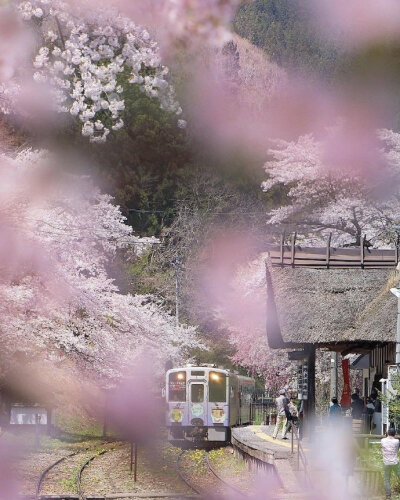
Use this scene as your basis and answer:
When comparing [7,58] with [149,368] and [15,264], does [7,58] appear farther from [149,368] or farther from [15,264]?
[149,368]

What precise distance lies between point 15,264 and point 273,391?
2347 cm

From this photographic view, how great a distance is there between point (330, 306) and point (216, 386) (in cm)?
847

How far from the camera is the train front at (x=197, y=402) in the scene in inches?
1281

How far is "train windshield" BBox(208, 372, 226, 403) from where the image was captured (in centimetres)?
3259

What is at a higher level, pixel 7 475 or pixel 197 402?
pixel 197 402

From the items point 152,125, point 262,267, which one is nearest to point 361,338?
point 152,125

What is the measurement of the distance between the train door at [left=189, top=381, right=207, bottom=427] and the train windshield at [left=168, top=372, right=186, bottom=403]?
22cm

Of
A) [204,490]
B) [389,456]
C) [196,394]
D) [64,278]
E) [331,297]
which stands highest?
[64,278]

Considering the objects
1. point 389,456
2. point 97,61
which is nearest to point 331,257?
point 97,61

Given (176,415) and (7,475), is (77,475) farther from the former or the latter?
(176,415)

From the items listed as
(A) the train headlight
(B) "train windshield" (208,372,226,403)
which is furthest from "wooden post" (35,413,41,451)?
(B) "train windshield" (208,372,226,403)

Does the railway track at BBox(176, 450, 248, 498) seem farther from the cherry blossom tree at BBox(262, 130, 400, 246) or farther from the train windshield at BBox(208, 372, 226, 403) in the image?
the cherry blossom tree at BBox(262, 130, 400, 246)

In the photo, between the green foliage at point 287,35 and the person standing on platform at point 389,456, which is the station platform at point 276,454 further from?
the green foliage at point 287,35

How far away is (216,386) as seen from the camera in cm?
3262
